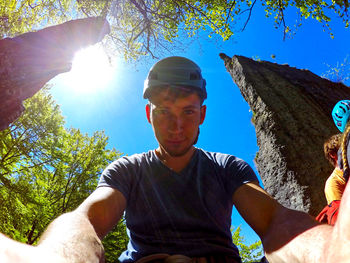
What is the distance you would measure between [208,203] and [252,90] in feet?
19.0

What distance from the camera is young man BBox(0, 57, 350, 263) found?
110 cm

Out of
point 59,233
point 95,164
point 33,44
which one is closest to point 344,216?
point 59,233

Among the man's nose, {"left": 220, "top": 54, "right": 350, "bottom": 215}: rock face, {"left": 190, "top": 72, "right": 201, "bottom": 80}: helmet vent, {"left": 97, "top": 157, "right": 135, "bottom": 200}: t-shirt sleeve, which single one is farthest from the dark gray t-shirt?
{"left": 220, "top": 54, "right": 350, "bottom": 215}: rock face

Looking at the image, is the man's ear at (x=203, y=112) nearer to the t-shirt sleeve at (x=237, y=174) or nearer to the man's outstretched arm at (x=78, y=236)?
the t-shirt sleeve at (x=237, y=174)

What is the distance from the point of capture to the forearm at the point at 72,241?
3.11 feet

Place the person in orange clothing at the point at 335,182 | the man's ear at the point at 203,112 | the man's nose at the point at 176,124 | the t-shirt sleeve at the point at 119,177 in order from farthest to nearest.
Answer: the person in orange clothing at the point at 335,182 → the man's ear at the point at 203,112 → the man's nose at the point at 176,124 → the t-shirt sleeve at the point at 119,177

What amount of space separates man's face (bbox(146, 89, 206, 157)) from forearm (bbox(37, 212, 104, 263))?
965 mm

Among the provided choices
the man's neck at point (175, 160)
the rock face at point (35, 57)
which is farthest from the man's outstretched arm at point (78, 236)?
the rock face at point (35, 57)

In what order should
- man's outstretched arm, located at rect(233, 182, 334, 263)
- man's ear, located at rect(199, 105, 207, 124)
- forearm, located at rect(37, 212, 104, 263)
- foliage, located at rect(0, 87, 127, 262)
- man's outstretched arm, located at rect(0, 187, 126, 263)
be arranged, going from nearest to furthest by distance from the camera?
1. man's outstretched arm, located at rect(0, 187, 126, 263)
2. forearm, located at rect(37, 212, 104, 263)
3. man's outstretched arm, located at rect(233, 182, 334, 263)
4. man's ear, located at rect(199, 105, 207, 124)
5. foliage, located at rect(0, 87, 127, 262)

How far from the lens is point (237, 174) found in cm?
183

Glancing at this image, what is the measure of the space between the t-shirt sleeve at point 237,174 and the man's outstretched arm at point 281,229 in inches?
1.9

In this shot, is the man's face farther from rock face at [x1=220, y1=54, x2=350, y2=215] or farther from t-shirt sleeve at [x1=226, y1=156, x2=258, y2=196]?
rock face at [x1=220, y1=54, x2=350, y2=215]

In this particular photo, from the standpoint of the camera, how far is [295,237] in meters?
1.22

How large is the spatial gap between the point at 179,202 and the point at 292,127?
4.65 m
